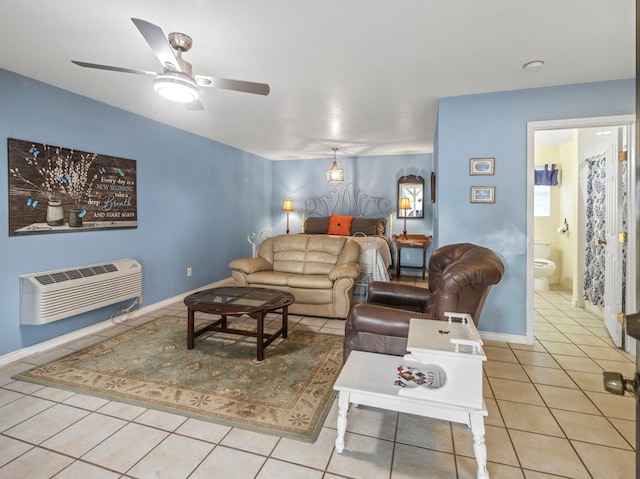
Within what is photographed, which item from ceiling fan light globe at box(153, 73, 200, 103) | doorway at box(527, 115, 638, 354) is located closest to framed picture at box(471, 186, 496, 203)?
doorway at box(527, 115, 638, 354)

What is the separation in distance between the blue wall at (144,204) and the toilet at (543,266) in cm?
505

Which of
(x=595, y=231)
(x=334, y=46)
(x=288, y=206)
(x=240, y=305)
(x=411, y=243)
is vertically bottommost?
(x=240, y=305)

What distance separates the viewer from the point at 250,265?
13.6 ft

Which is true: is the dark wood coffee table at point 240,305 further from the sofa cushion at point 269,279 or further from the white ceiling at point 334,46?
the white ceiling at point 334,46

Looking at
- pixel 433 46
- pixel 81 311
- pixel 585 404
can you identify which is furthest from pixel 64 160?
pixel 585 404

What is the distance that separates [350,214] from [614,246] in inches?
175

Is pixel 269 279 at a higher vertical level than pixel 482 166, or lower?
lower

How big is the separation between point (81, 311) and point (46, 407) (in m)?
1.20

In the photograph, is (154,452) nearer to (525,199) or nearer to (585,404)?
(585,404)

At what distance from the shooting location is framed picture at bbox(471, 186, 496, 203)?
3.18 meters

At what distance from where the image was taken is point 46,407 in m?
2.09

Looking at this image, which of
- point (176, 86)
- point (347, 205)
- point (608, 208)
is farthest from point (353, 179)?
point (176, 86)

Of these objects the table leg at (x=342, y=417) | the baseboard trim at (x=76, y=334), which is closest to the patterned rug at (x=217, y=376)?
the table leg at (x=342, y=417)

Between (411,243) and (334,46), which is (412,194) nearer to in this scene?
(411,243)
